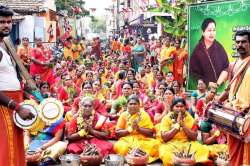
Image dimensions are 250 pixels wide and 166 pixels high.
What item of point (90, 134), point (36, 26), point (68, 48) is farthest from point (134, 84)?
→ point (36, 26)

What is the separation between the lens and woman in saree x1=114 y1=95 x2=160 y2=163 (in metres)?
6.68

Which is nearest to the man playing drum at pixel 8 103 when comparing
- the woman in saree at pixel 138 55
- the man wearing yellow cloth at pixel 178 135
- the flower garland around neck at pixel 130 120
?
the man wearing yellow cloth at pixel 178 135

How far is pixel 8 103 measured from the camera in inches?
149

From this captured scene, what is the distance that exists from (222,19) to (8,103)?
7890 millimetres

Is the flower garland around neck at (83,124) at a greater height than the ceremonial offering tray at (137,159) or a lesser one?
greater

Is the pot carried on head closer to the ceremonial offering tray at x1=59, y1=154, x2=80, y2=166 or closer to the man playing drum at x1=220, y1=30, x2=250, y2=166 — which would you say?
the ceremonial offering tray at x1=59, y1=154, x2=80, y2=166

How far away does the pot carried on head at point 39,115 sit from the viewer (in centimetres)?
395

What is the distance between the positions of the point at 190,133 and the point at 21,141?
116 inches

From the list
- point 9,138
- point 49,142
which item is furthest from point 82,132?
point 9,138

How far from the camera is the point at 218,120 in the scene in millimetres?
4379

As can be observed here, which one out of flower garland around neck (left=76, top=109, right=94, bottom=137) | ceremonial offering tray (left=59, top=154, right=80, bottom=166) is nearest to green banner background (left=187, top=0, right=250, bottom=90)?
flower garland around neck (left=76, top=109, right=94, bottom=137)

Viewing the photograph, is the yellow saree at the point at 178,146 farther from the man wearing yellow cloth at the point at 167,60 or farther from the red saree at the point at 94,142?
the man wearing yellow cloth at the point at 167,60

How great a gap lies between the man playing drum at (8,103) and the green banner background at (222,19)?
22.8 feet

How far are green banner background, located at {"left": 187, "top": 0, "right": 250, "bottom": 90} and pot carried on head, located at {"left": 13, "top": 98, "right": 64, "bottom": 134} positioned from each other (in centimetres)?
615
